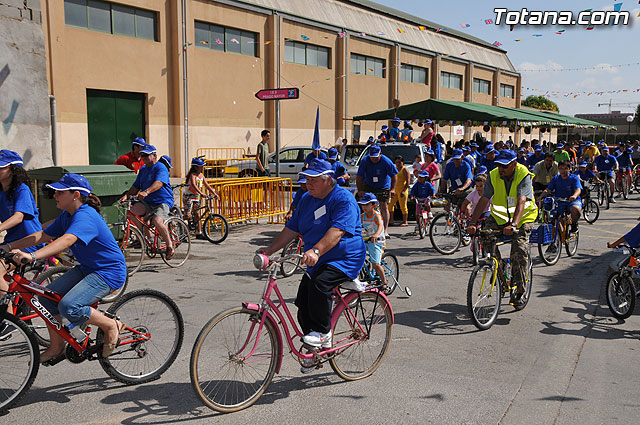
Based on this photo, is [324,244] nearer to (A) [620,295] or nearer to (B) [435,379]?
(B) [435,379]

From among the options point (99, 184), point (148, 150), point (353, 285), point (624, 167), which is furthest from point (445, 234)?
point (624, 167)

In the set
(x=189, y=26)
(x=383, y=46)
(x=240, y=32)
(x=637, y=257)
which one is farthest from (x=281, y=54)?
(x=637, y=257)

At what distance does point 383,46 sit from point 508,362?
109 ft

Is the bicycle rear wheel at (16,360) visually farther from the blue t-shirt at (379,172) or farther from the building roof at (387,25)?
the building roof at (387,25)

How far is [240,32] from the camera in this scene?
89.4 feet

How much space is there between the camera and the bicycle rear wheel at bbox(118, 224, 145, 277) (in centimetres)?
873

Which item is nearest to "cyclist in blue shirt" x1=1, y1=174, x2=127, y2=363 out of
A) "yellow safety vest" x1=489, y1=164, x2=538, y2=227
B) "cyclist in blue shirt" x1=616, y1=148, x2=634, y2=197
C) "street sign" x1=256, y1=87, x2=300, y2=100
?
"yellow safety vest" x1=489, y1=164, x2=538, y2=227

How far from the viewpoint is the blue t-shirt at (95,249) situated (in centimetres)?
436

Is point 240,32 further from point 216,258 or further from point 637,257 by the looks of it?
point 637,257

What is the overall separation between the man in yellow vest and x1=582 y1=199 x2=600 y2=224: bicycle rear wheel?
8994mm

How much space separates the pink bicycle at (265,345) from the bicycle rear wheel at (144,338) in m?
0.78

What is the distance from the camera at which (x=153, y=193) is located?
29.6 ft

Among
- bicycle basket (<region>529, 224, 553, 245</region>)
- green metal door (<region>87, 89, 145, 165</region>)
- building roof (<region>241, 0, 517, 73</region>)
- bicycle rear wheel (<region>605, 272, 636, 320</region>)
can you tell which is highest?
building roof (<region>241, 0, 517, 73</region>)

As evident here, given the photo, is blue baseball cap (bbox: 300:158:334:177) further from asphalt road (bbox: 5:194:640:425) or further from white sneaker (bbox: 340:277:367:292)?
asphalt road (bbox: 5:194:640:425)
